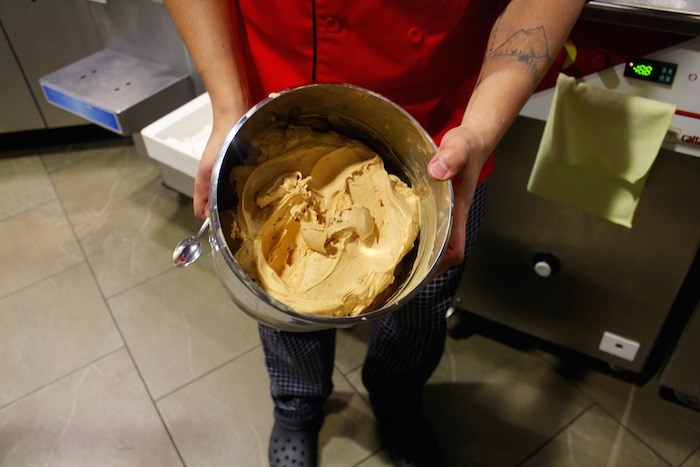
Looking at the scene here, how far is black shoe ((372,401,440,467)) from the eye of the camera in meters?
1.03

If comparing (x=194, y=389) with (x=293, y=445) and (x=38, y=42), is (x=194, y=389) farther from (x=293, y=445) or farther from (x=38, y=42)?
(x=38, y=42)

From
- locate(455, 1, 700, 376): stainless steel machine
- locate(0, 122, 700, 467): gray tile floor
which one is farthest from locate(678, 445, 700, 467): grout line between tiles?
locate(455, 1, 700, 376): stainless steel machine

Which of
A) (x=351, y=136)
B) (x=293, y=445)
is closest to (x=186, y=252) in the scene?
(x=351, y=136)

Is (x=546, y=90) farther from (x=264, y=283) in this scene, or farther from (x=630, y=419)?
(x=630, y=419)

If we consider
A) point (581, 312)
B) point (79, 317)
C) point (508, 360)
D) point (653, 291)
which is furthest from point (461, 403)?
point (79, 317)

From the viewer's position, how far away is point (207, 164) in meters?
0.61

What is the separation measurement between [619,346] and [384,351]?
0.51 m

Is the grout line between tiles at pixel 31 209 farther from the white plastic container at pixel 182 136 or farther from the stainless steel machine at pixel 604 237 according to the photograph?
the stainless steel machine at pixel 604 237

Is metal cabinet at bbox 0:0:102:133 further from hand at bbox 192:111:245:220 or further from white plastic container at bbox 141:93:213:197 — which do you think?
hand at bbox 192:111:245:220

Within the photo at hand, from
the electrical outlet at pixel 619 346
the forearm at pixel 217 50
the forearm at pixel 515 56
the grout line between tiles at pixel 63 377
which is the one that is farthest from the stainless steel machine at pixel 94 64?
the electrical outlet at pixel 619 346

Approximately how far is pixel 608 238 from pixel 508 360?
405 millimetres

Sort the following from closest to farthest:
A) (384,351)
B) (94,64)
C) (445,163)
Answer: (445,163), (384,351), (94,64)

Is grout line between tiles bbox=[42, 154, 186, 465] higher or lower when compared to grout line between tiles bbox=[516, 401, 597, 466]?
higher

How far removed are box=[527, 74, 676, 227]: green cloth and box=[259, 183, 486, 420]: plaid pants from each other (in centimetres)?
15
